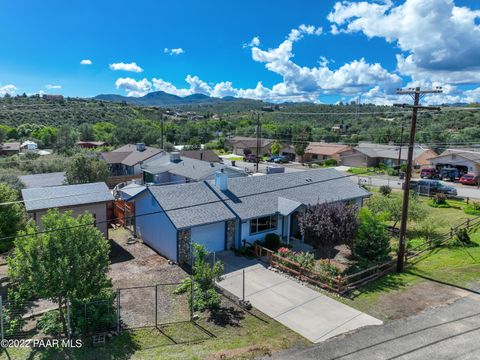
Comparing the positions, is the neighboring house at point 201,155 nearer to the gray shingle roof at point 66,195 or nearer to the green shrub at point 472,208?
the gray shingle roof at point 66,195

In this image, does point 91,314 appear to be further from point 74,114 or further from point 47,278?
point 74,114

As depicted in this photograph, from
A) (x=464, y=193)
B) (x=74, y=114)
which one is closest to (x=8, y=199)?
(x=464, y=193)

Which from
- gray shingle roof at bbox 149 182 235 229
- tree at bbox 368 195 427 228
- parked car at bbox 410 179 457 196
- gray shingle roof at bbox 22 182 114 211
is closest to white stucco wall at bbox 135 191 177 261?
gray shingle roof at bbox 149 182 235 229

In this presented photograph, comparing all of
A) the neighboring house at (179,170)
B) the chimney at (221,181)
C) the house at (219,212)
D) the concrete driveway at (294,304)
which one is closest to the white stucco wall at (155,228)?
the house at (219,212)

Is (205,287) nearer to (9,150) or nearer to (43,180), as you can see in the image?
(43,180)

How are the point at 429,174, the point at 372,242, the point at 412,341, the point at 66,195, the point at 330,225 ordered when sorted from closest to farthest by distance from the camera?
the point at 412,341
the point at 330,225
the point at 372,242
the point at 66,195
the point at 429,174

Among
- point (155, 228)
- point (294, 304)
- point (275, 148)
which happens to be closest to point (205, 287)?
point (294, 304)
